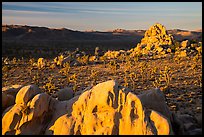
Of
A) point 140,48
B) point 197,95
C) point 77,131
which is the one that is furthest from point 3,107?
point 140,48

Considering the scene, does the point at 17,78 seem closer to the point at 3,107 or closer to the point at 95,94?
the point at 3,107

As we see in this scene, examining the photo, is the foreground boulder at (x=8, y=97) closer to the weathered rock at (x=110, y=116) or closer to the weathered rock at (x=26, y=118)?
the weathered rock at (x=26, y=118)

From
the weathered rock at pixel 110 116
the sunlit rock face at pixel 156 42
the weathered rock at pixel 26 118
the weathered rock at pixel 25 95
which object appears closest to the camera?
the weathered rock at pixel 110 116

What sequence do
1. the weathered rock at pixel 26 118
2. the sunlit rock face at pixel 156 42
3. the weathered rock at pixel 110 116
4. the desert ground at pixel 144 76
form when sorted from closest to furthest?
the weathered rock at pixel 110 116
the weathered rock at pixel 26 118
the desert ground at pixel 144 76
the sunlit rock face at pixel 156 42

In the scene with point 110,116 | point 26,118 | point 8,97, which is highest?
point 110,116

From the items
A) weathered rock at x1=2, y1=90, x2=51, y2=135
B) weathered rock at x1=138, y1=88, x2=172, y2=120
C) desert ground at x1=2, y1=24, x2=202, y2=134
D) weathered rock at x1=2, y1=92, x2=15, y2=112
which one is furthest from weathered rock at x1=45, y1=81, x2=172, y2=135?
weathered rock at x1=2, y1=92, x2=15, y2=112

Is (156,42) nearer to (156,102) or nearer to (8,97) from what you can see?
(156,102)

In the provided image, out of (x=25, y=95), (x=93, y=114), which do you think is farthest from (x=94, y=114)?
(x=25, y=95)

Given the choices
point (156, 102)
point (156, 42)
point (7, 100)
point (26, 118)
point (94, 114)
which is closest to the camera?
point (94, 114)

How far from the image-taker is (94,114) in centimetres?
998

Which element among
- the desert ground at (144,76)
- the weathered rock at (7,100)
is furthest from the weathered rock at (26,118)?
the weathered rock at (7,100)

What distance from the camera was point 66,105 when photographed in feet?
37.4

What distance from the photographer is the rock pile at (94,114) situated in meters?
9.21

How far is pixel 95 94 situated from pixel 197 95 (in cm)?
1158
